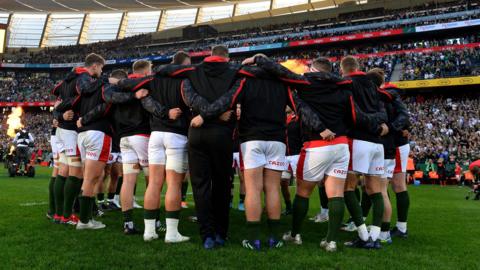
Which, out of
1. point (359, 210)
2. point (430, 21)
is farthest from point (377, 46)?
point (359, 210)

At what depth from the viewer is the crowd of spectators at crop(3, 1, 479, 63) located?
1475 inches

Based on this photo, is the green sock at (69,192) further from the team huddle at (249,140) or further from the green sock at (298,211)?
the green sock at (298,211)

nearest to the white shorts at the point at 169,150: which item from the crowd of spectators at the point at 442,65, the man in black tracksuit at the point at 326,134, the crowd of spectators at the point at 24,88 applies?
the man in black tracksuit at the point at 326,134

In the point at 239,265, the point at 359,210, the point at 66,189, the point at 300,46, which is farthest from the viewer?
the point at 300,46

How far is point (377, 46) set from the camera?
37.5 meters

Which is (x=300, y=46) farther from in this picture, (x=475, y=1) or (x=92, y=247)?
(x=92, y=247)

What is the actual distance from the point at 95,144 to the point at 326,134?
3055 millimetres

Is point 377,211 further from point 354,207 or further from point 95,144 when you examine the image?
point 95,144

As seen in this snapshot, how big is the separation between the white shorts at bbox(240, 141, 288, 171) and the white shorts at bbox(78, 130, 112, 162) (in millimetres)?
2116

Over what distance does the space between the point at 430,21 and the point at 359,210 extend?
33739 mm

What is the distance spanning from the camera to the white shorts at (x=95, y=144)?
558 centimetres

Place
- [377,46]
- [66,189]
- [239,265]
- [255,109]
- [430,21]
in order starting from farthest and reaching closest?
[377,46] < [430,21] < [66,189] < [255,109] < [239,265]

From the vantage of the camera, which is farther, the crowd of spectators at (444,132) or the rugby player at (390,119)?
the crowd of spectators at (444,132)

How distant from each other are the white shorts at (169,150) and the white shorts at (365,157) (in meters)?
2.00
